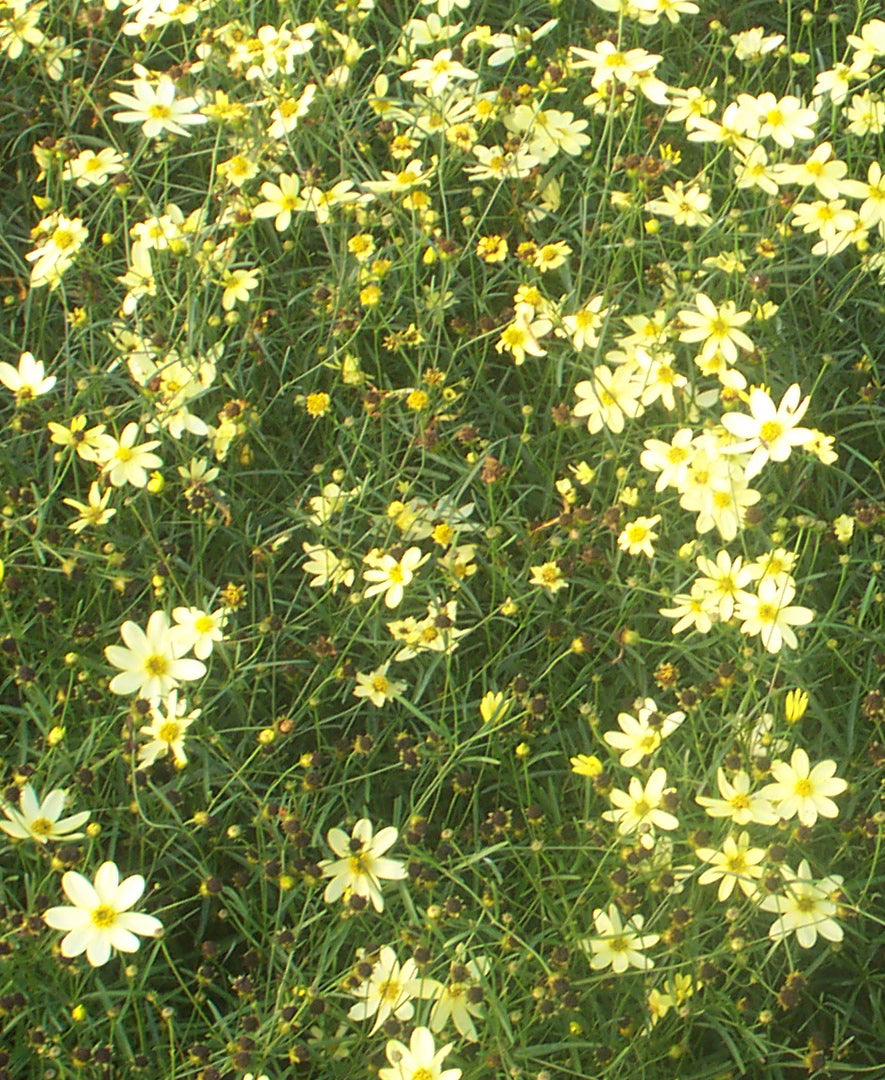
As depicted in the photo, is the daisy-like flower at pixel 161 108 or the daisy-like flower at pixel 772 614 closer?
the daisy-like flower at pixel 772 614

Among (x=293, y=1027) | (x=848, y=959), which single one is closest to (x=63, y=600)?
(x=293, y=1027)

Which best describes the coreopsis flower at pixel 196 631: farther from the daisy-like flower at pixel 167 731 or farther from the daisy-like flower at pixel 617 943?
the daisy-like flower at pixel 617 943

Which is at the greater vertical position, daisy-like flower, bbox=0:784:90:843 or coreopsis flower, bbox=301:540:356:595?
coreopsis flower, bbox=301:540:356:595

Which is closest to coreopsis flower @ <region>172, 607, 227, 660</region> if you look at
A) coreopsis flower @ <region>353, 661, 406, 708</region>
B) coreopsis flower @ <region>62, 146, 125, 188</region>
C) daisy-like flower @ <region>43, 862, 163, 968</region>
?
Answer: coreopsis flower @ <region>353, 661, 406, 708</region>

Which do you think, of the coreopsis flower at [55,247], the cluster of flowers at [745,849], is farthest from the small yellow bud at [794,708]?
the coreopsis flower at [55,247]

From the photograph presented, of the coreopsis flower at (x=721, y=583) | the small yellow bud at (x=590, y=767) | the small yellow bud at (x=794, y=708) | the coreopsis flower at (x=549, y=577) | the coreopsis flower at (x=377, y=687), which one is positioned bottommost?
the small yellow bud at (x=590, y=767)

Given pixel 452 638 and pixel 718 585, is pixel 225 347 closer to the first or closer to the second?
pixel 452 638

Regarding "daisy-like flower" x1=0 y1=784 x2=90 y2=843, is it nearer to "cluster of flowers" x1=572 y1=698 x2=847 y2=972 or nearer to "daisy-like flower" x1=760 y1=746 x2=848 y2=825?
"cluster of flowers" x1=572 y1=698 x2=847 y2=972
